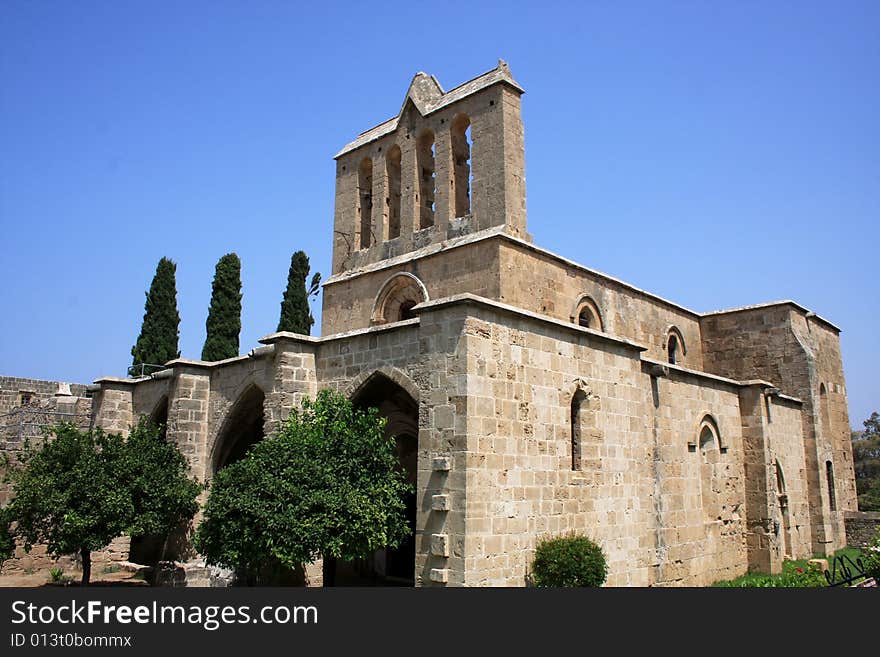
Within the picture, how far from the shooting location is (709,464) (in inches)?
561

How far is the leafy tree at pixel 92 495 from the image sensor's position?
11516mm

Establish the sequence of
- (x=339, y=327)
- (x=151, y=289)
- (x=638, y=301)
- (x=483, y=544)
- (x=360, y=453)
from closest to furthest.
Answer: (x=483, y=544), (x=360, y=453), (x=339, y=327), (x=638, y=301), (x=151, y=289)

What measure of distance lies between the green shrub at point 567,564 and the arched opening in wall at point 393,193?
9064 millimetres

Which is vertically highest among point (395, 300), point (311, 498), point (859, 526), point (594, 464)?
point (395, 300)

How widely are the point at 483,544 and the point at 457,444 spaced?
131cm

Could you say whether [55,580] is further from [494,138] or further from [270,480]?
[494,138]

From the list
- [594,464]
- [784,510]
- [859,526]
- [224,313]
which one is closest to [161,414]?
[594,464]

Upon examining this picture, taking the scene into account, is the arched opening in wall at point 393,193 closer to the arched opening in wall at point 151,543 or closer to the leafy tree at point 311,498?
the arched opening in wall at point 151,543

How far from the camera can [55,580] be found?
45.5 feet

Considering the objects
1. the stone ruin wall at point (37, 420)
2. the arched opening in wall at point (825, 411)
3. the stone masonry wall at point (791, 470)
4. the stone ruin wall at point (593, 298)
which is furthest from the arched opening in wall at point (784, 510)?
the stone ruin wall at point (37, 420)

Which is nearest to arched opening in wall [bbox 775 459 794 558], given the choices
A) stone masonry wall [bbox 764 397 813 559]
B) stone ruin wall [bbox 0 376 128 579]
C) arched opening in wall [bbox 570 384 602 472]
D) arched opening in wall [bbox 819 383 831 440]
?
stone masonry wall [bbox 764 397 813 559]

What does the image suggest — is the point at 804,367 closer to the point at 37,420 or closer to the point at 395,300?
the point at 395,300

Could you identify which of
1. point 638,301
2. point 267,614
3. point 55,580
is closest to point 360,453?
point 267,614

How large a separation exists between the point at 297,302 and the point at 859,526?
21298 millimetres
